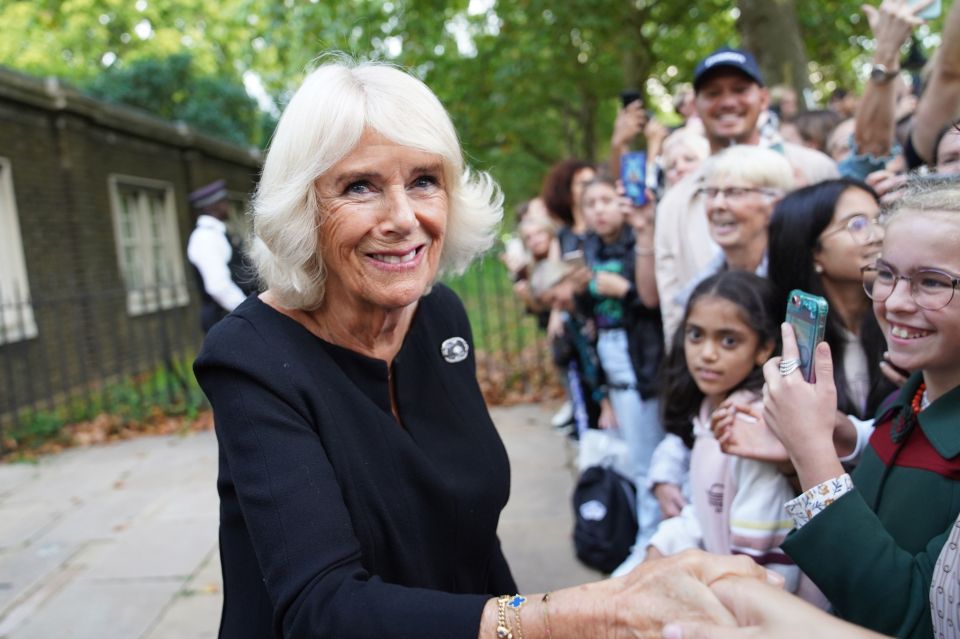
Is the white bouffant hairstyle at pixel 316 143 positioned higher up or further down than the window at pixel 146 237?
further down

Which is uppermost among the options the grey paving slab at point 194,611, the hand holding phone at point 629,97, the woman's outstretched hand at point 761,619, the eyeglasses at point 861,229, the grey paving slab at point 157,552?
the hand holding phone at point 629,97

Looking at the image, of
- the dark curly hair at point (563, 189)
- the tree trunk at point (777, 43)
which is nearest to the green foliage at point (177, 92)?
the tree trunk at point (777, 43)

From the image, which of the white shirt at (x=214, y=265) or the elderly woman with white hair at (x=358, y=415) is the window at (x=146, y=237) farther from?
the elderly woman with white hair at (x=358, y=415)

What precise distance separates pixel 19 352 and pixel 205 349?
28.9ft

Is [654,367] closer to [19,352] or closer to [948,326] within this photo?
[948,326]

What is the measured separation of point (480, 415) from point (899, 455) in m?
0.94

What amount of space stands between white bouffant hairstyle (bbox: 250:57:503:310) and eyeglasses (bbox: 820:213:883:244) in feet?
4.10

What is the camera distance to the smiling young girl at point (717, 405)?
2020 mm

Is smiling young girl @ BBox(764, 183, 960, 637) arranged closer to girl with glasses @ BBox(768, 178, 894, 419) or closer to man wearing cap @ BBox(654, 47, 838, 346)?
girl with glasses @ BBox(768, 178, 894, 419)

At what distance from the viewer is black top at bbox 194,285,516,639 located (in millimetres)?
1257

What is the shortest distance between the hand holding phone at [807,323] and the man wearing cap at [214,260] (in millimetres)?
5471

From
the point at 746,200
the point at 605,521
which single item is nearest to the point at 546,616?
the point at 746,200

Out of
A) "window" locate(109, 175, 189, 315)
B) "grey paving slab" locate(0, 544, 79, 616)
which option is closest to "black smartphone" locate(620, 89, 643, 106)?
"grey paving slab" locate(0, 544, 79, 616)

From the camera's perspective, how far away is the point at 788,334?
149 cm
